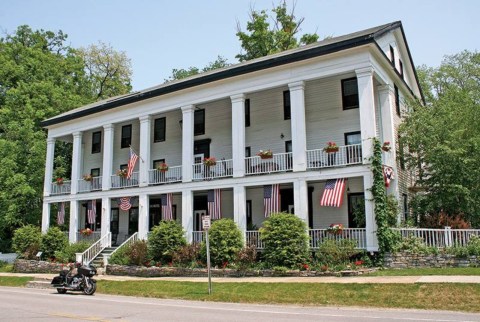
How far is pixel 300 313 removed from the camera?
36.9ft

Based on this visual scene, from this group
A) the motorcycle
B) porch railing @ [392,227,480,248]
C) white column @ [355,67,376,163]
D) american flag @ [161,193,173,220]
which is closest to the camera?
the motorcycle

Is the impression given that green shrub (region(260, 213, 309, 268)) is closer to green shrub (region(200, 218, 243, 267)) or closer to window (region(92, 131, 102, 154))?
green shrub (region(200, 218, 243, 267))

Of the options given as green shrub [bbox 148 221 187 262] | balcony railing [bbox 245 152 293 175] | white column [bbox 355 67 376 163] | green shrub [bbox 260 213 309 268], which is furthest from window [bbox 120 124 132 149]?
white column [bbox 355 67 376 163]

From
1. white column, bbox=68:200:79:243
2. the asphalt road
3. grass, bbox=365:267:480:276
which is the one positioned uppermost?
white column, bbox=68:200:79:243

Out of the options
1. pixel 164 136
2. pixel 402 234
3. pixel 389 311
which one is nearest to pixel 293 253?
pixel 402 234

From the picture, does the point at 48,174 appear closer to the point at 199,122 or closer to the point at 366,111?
the point at 199,122

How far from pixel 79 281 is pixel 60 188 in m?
17.0

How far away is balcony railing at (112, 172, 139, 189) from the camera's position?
29.0 meters

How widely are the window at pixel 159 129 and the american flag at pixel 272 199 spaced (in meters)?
11.5

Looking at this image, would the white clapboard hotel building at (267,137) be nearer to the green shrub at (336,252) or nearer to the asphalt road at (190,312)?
the green shrub at (336,252)

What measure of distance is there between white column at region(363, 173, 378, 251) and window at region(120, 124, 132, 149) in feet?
63.3

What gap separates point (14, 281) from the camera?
2364 cm

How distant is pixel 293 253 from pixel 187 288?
4.82m

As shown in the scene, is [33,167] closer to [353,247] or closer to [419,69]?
[353,247]
